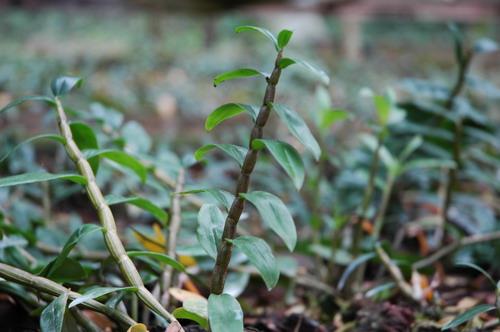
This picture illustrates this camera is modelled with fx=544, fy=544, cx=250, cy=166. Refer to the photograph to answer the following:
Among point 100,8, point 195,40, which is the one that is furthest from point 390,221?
point 195,40

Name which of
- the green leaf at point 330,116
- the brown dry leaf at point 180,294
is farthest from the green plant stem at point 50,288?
the green leaf at point 330,116

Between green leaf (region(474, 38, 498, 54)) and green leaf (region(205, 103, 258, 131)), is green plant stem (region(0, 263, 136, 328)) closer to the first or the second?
green leaf (region(205, 103, 258, 131))

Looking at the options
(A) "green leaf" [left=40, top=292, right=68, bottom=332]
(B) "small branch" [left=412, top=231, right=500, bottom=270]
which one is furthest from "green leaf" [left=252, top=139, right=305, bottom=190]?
(B) "small branch" [left=412, top=231, right=500, bottom=270]

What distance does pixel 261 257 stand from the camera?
1.50 ft

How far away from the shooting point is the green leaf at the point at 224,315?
43cm

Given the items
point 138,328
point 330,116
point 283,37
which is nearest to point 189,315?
point 138,328

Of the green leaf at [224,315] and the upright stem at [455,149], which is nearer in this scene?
the green leaf at [224,315]

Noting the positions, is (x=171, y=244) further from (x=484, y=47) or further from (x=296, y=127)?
(x=484, y=47)

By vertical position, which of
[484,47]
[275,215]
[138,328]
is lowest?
[138,328]

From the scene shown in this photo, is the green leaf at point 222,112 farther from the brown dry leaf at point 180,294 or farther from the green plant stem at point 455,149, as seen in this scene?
the green plant stem at point 455,149

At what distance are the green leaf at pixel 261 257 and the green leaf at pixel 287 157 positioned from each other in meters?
0.06

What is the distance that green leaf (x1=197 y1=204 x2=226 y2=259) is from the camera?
475 mm

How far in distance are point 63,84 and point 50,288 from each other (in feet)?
0.76

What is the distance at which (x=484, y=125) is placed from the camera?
3.50 feet
